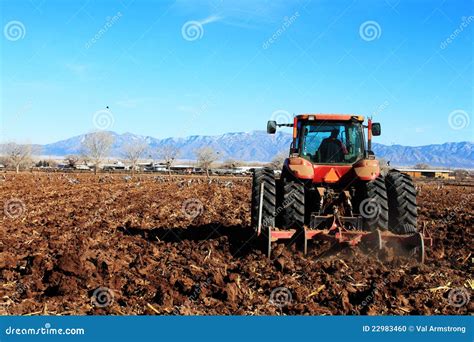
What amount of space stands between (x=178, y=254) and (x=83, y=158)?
10007cm

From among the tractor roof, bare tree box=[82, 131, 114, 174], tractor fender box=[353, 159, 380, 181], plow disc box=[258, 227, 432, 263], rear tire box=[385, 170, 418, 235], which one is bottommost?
plow disc box=[258, 227, 432, 263]

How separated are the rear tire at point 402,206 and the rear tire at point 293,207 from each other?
61.1 inches

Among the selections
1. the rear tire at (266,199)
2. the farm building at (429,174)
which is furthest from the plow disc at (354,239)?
the farm building at (429,174)

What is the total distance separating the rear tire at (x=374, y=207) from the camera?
8.41m

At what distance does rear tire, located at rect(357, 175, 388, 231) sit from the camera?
27.6ft

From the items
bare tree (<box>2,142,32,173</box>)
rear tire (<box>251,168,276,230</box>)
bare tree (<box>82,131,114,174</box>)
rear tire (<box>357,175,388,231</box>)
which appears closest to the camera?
rear tire (<box>357,175,388,231</box>)

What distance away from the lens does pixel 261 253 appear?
8312 mm

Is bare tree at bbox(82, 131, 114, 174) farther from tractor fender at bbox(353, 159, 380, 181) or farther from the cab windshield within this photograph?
tractor fender at bbox(353, 159, 380, 181)

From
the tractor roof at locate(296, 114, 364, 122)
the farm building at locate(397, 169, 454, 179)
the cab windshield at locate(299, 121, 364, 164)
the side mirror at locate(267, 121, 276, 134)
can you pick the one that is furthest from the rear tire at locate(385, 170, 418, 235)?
the farm building at locate(397, 169, 454, 179)

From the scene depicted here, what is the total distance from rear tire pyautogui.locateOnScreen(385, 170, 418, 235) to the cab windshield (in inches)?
30.1

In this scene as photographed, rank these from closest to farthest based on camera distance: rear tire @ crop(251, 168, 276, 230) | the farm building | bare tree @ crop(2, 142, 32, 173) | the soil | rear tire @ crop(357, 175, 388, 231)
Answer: the soil → rear tire @ crop(357, 175, 388, 231) → rear tire @ crop(251, 168, 276, 230) → bare tree @ crop(2, 142, 32, 173) → the farm building

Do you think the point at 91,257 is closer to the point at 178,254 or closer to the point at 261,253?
the point at 178,254

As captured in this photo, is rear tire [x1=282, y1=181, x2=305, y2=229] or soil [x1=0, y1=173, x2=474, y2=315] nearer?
soil [x1=0, y1=173, x2=474, y2=315]

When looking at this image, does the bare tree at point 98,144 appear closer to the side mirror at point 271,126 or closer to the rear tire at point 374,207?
the side mirror at point 271,126
